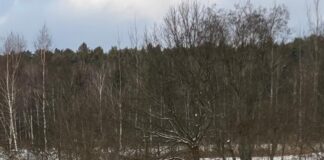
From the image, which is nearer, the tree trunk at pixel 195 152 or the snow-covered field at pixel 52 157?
the snow-covered field at pixel 52 157

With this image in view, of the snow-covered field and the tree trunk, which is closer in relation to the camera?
the snow-covered field

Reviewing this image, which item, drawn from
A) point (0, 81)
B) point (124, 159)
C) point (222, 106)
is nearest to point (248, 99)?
point (222, 106)

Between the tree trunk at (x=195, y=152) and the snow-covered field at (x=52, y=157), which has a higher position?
the tree trunk at (x=195, y=152)

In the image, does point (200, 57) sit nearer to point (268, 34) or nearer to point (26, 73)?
point (268, 34)

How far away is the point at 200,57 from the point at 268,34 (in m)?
3.31

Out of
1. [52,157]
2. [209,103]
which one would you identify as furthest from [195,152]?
[52,157]

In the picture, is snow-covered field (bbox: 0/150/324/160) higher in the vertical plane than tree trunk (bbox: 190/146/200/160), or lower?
lower

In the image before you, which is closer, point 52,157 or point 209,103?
point 209,103

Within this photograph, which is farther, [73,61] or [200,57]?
[73,61]

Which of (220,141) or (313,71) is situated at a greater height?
(313,71)

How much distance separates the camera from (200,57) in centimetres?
2086

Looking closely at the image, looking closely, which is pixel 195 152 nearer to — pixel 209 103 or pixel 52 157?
pixel 209 103

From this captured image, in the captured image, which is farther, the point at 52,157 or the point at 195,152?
the point at 52,157

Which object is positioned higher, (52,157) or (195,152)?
(195,152)
